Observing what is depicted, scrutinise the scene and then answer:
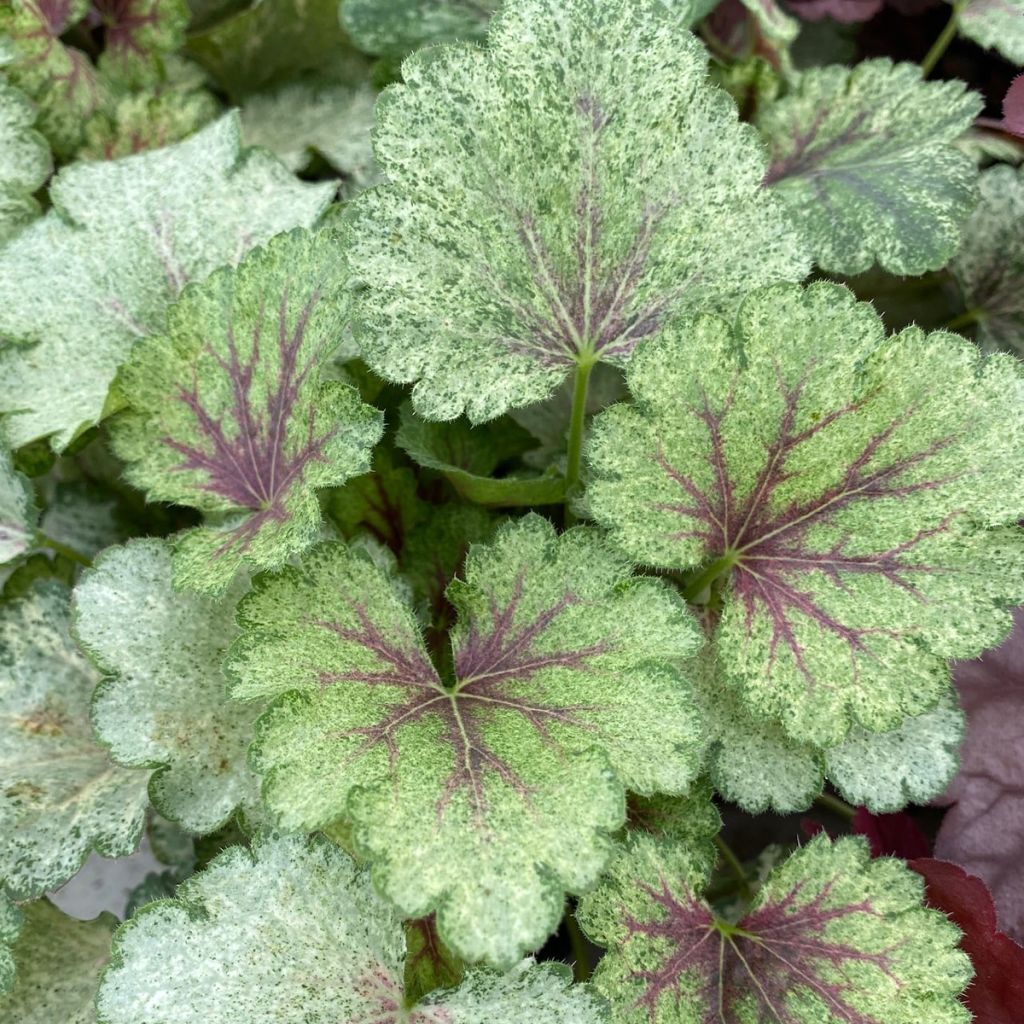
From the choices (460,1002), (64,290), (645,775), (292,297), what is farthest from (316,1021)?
(64,290)

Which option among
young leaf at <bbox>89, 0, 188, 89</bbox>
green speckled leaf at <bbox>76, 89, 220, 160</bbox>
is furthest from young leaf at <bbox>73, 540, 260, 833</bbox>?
young leaf at <bbox>89, 0, 188, 89</bbox>

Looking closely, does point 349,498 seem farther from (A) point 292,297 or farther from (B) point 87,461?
(B) point 87,461

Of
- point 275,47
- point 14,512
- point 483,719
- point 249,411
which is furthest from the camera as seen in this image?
point 275,47

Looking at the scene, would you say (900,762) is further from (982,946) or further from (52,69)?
(52,69)

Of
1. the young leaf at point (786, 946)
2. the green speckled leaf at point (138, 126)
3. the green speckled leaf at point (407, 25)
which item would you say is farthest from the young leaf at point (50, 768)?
the green speckled leaf at point (407, 25)

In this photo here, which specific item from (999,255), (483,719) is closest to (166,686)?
(483,719)

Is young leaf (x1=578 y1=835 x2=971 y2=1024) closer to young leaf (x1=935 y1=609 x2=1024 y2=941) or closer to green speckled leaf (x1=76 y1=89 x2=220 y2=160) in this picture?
young leaf (x1=935 y1=609 x2=1024 y2=941)

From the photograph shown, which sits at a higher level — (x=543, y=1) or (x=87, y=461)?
(x=543, y=1)
